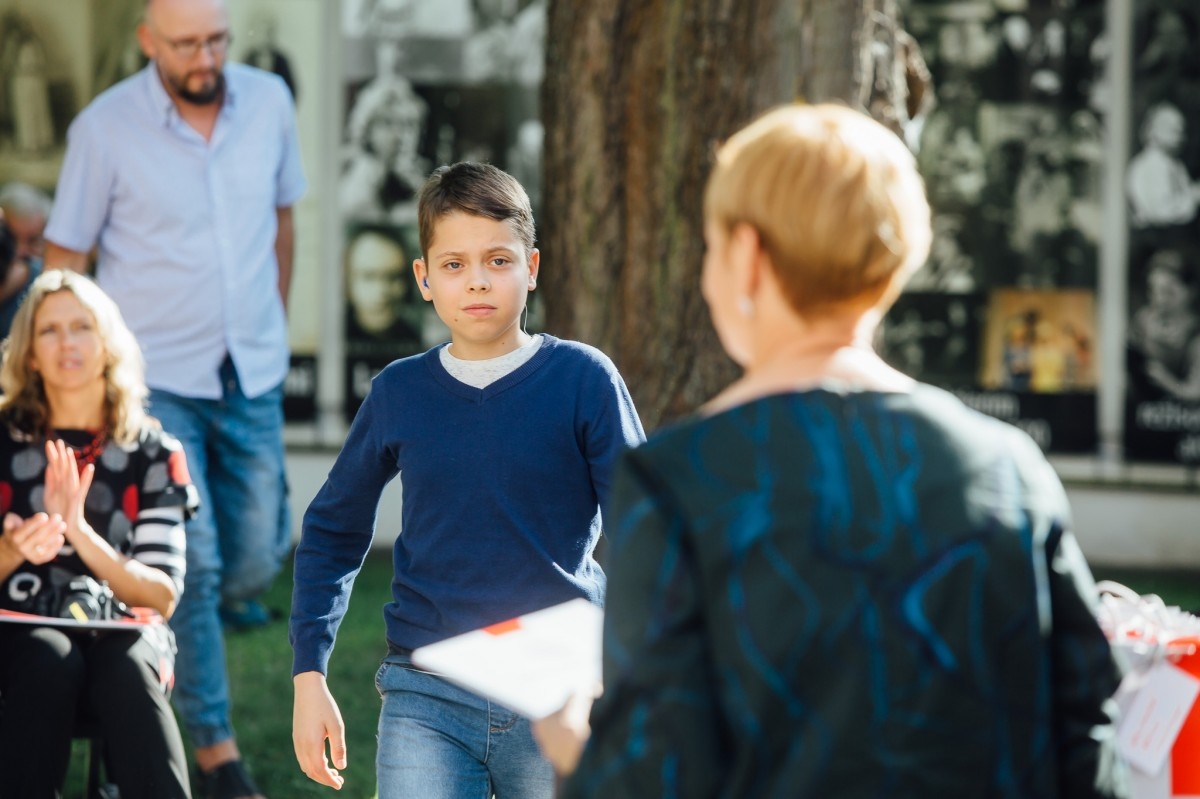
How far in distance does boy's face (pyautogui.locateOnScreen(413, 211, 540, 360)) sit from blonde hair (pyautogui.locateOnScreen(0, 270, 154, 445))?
69.6 inches

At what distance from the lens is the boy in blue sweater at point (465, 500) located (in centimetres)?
278

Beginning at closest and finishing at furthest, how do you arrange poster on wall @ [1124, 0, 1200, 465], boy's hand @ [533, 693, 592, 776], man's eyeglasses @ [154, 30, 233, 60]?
boy's hand @ [533, 693, 592, 776], man's eyeglasses @ [154, 30, 233, 60], poster on wall @ [1124, 0, 1200, 465]

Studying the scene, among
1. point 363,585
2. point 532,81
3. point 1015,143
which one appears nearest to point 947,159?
point 1015,143

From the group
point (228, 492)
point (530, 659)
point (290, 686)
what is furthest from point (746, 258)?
point (290, 686)

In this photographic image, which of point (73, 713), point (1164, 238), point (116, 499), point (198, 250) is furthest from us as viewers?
point (1164, 238)

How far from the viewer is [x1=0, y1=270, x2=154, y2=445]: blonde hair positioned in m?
4.39

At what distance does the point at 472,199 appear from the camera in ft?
9.57

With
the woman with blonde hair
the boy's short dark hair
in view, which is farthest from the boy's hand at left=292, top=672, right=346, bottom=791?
the woman with blonde hair

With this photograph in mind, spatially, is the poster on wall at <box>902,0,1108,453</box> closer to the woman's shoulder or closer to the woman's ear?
the woman's shoulder

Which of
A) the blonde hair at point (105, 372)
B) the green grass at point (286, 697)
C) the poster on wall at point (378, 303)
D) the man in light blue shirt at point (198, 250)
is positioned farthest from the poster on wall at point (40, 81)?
the blonde hair at point (105, 372)

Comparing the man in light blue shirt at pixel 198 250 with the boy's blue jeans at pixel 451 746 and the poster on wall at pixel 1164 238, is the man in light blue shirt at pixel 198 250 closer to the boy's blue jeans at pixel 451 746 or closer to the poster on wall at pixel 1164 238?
the boy's blue jeans at pixel 451 746

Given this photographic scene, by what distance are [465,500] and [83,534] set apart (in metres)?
1.76

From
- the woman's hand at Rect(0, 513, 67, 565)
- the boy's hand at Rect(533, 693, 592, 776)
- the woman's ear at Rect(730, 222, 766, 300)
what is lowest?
the woman's hand at Rect(0, 513, 67, 565)

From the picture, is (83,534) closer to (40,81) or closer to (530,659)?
(530,659)
